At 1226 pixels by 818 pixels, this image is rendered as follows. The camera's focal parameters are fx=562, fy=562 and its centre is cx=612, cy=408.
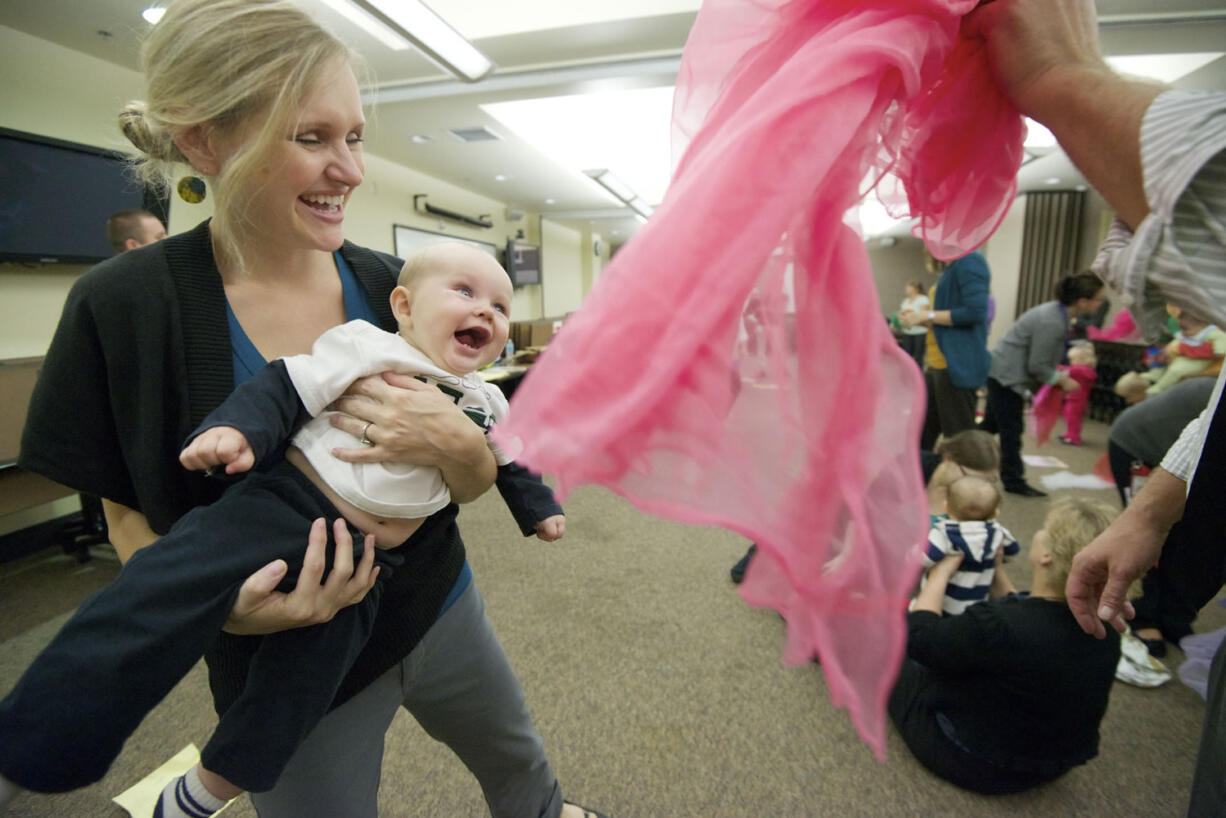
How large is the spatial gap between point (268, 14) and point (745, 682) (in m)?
2.22

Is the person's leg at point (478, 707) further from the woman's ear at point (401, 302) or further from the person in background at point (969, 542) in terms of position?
the person in background at point (969, 542)

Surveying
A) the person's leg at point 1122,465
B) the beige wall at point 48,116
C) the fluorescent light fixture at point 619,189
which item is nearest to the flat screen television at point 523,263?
the fluorescent light fixture at point 619,189

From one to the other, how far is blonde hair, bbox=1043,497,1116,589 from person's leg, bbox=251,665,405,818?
162cm

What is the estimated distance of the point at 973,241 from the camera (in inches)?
30.3

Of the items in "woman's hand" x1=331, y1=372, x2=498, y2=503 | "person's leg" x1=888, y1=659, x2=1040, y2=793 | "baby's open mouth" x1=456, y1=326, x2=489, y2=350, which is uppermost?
"baby's open mouth" x1=456, y1=326, x2=489, y2=350

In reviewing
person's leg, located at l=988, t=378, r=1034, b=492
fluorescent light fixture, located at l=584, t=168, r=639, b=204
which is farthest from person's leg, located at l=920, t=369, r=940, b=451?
fluorescent light fixture, located at l=584, t=168, r=639, b=204

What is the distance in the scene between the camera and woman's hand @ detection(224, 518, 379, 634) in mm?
689

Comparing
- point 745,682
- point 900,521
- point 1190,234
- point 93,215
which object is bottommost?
point 745,682

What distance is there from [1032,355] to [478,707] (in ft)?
12.9

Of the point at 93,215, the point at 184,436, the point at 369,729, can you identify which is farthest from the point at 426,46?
the point at 369,729

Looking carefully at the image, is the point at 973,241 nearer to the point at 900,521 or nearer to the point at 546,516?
the point at 900,521

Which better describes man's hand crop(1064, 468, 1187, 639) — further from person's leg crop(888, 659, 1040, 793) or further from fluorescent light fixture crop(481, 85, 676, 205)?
fluorescent light fixture crop(481, 85, 676, 205)

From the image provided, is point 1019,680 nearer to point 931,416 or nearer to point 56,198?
point 931,416

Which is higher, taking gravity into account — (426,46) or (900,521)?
(426,46)
